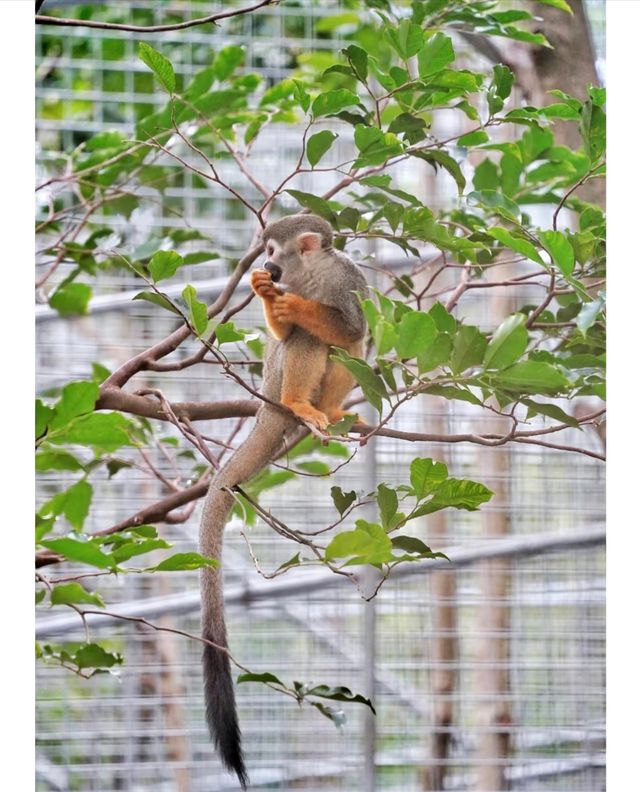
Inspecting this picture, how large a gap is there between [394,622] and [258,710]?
1.22ft

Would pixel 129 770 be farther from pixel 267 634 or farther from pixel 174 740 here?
pixel 267 634

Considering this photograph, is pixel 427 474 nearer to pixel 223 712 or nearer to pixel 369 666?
pixel 223 712

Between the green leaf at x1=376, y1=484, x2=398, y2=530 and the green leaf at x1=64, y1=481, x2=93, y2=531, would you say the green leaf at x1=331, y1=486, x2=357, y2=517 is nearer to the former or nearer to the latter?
the green leaf at x1=376, y1=484, x2=398, y2=530

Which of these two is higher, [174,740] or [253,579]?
[253,579]

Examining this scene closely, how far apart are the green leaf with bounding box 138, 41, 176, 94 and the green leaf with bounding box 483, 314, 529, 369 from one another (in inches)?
20.7

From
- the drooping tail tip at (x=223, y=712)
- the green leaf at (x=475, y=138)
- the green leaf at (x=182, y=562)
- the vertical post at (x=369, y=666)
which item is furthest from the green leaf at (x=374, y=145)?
the vertical post at (x=369, y=666)

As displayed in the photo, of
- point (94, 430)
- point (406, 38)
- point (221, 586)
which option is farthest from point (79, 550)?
point (406, 38)

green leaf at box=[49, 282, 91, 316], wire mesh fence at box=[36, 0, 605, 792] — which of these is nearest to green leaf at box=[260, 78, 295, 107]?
green leaf at box=[49, 282, 91, 316]

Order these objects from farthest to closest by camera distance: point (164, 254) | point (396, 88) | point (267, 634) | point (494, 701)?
point (267, 634), point (494, 701), point (396, 88), point (164, 254)


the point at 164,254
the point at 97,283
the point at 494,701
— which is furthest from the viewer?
the point at 97,283
